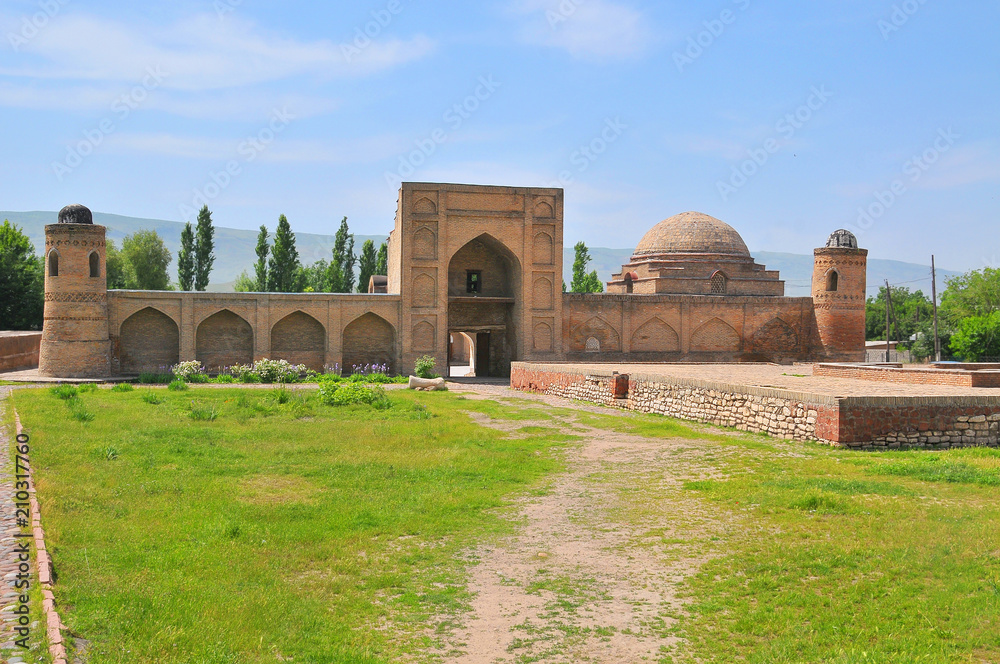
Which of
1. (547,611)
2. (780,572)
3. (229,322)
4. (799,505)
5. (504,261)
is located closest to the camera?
(547,611)

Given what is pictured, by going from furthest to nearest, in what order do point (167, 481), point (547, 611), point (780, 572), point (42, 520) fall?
point (167, 481), point (42, 520), point (780, 572), point (547, 611)

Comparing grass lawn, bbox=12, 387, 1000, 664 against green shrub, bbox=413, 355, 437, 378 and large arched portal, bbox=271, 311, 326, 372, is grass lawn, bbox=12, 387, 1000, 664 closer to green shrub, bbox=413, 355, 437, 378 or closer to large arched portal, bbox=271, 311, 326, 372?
green shrub, bbox=413, 355, 437, 378

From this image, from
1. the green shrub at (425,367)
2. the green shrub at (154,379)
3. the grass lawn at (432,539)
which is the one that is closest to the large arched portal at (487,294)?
the green shrub at (425,367)

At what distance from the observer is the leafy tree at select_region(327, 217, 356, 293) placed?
158 feet

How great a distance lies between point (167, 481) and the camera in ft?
28.3

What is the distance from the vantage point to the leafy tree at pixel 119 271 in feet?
163

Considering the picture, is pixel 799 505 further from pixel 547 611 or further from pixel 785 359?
pixel 785 359

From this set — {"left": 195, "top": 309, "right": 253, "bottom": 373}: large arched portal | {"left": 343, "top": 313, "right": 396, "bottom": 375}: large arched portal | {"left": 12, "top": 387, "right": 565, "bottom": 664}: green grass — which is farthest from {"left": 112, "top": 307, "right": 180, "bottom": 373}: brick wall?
{"left": 12, "top": 387, "right": 565, "bottom": 664}: green grass

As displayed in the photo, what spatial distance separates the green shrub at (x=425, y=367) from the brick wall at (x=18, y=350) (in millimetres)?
13117

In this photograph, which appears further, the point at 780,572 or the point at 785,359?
the point at 785,359

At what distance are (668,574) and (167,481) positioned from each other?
5.38 meters

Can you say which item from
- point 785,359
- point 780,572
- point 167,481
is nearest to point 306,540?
point 167,481

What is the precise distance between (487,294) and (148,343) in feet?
39.7

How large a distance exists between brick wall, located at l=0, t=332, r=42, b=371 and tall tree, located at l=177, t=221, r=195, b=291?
61.5ft
